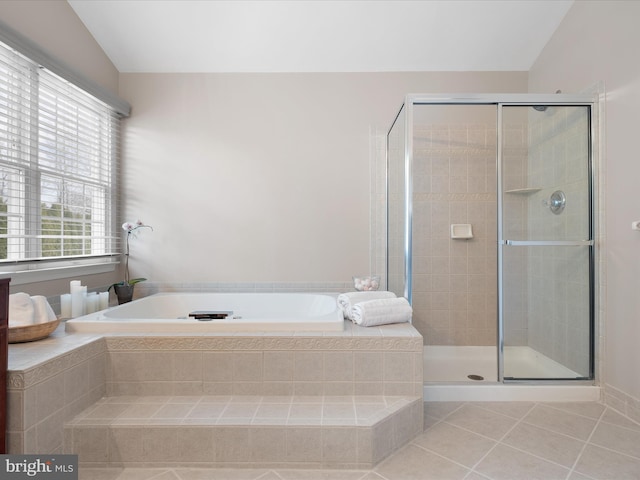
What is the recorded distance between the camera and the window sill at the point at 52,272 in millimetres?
2160

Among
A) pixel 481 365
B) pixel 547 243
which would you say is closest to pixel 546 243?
pixel 547 243

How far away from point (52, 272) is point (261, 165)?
1.68m

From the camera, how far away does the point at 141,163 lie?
10.3ft

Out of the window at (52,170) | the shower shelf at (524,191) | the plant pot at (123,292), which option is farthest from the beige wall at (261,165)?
the shower shelf at (524,191)

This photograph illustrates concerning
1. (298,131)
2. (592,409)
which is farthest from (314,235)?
(592,409)

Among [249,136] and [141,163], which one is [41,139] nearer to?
→ [141,163]

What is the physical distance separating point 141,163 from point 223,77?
1010mm

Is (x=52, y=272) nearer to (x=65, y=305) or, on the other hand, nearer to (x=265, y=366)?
(x=65, y=305)

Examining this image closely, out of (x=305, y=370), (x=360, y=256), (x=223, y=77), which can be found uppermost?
(x=223, y=77)

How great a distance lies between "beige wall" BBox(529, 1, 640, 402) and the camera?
2045 millimetres

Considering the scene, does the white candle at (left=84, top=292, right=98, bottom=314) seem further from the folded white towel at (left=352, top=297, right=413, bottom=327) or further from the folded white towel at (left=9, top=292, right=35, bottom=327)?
the folded white towel at (left=352, top=297, right=413, bottom=327)

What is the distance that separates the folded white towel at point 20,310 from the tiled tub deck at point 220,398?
0.13m

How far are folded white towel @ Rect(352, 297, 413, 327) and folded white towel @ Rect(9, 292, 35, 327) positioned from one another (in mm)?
1626

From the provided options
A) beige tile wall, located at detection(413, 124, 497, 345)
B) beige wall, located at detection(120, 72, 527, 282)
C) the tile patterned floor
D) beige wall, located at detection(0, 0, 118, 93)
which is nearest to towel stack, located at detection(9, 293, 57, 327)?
the tile patterned floor
